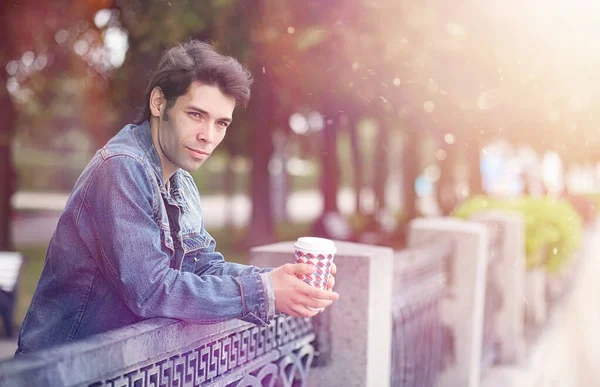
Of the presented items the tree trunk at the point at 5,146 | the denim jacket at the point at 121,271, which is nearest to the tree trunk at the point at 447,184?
the tree trunk at the point at 5,146

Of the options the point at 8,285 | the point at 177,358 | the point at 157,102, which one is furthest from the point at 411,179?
the point at 177,358

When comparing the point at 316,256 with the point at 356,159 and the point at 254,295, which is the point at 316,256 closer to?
the point at 254,295

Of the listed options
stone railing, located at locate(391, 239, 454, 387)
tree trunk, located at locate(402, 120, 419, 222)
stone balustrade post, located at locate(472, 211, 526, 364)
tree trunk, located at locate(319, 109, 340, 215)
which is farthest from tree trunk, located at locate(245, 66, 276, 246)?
tree trunk, located at locate(402, 120, 419, 222)

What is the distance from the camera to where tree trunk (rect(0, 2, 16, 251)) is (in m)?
13.2

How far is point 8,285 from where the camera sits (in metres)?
7.14

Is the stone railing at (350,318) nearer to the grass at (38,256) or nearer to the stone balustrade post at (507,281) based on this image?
the stone balustrade post at (507,281)

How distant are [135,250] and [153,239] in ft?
0.25

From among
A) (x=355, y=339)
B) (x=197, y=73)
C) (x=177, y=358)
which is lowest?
(x=355, y=339)

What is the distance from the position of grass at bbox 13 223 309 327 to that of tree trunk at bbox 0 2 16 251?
75 centimetres

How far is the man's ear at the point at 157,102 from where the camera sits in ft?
8.70

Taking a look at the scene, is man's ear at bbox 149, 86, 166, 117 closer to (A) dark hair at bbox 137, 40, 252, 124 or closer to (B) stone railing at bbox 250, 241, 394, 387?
(A) dark hair at bbox 137, 40, 252, 124

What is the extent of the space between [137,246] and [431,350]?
362 centimetres

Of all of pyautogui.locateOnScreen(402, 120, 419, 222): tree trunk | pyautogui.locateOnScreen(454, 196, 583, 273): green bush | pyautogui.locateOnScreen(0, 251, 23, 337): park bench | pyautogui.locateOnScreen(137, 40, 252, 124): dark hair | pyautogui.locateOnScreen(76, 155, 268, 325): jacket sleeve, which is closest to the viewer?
pyautogui.locateOnScreen(76, 155, 268, 325): jacket sleeve

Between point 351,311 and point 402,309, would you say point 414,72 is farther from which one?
point 351,311
